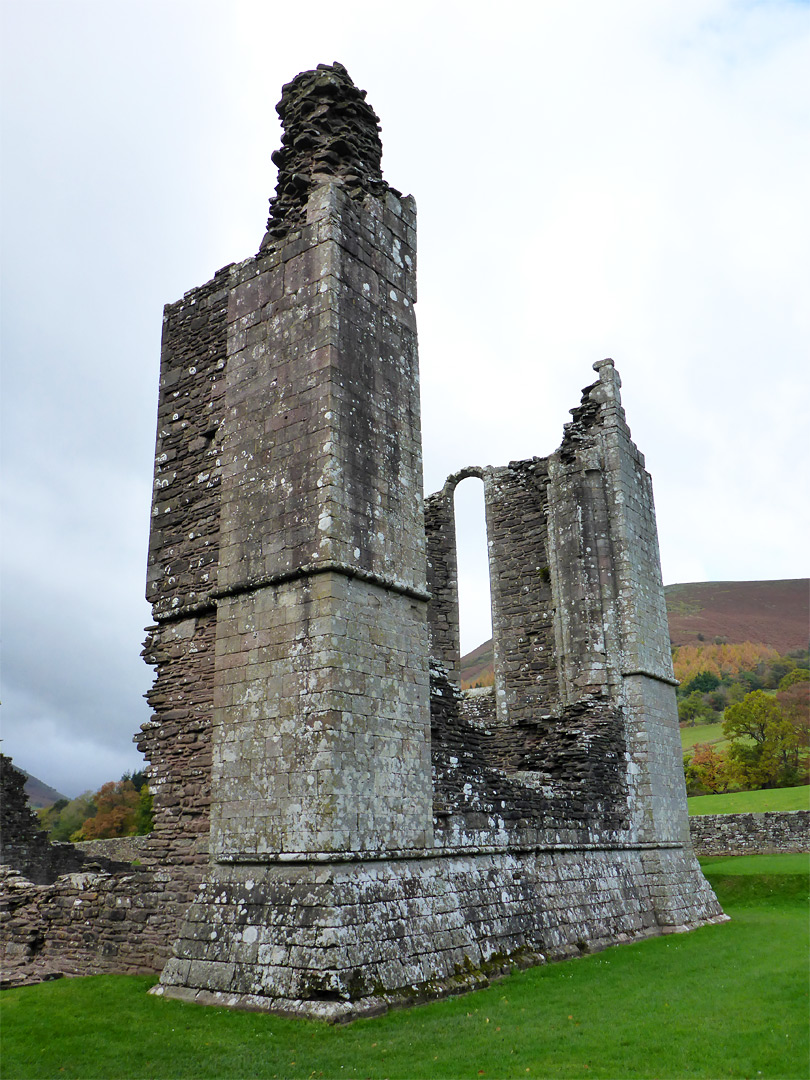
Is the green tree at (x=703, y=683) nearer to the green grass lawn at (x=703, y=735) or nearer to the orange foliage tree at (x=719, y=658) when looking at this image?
the orange foliage tree at (x=719, y=658)

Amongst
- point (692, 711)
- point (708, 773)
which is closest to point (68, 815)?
point (708, 773)

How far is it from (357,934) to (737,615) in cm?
10210

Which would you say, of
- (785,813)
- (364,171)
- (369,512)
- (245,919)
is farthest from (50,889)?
(785,813)

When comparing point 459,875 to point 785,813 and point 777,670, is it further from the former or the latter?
point 777,670

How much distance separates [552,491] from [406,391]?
6778 millimetres

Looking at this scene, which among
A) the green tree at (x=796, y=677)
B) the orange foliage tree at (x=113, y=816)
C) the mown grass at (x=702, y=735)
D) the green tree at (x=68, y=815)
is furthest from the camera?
the green tree at (x=796, y=677)

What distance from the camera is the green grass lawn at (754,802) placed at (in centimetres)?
2696

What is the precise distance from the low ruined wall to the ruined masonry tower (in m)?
10.8

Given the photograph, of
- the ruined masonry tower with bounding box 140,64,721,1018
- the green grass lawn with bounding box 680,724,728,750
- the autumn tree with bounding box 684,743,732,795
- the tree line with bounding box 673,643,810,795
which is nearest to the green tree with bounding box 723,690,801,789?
the tree line with bounding box 673,643,810,795

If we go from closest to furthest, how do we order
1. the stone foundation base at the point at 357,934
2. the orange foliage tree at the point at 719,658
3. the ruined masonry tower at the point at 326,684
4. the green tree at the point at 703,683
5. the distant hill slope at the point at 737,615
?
the stone foundation base at the point at 357,934 < the ruined masonry tower at the point at 326,684 < the green tree at the point at 703,683 < the orange foliage tree at the point at 719,658 < the distant hill slope at the point at 737,615

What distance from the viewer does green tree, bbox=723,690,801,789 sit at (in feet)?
126

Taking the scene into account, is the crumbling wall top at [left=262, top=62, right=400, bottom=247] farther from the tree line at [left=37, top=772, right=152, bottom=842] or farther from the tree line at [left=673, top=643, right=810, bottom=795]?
the tree line at [left=673, top=643, right=810, bottom=795]

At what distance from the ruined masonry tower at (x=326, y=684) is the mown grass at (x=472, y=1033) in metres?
0.50

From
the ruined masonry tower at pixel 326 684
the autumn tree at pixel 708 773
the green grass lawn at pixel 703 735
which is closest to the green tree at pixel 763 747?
the autumn tree at pixel 708 773
